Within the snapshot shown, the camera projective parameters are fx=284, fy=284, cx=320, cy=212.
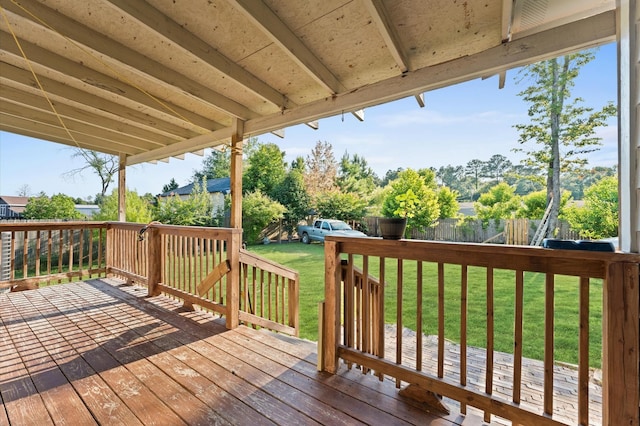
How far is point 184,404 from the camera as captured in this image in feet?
5.42

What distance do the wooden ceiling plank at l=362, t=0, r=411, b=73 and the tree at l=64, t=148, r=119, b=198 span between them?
58.2 ft

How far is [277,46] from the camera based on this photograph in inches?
83.9

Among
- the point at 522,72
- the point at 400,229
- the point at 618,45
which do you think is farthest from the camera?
the point at 522,72

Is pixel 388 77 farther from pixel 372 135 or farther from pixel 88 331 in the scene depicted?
pixel 372 135

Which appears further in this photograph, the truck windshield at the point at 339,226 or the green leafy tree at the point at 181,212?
the truck windshield at the point at 339,226

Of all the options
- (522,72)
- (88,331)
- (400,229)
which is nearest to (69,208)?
(88,331)

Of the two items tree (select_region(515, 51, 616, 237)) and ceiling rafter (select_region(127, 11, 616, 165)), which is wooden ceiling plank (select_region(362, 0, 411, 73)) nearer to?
ceiling rafter (select_region(127, 11, 616, 165))

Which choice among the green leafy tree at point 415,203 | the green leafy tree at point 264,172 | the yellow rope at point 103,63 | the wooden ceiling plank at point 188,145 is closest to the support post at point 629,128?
the yellow rope at point 103,63

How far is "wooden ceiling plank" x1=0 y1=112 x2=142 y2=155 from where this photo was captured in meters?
3.77

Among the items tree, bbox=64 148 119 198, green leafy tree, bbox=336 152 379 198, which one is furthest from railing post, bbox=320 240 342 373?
tree, bbox=64 148 119 198

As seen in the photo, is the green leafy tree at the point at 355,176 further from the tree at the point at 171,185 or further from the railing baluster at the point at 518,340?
the railing baluster at the point at 518,340

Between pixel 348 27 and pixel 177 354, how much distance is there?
2743 millimetres

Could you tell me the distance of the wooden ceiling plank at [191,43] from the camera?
1.73 metres

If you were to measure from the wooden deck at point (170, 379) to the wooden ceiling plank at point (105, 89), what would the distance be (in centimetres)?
231
